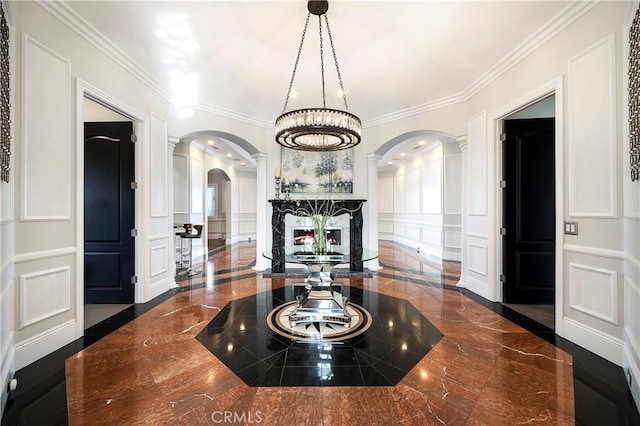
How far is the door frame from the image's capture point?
2.69 meters

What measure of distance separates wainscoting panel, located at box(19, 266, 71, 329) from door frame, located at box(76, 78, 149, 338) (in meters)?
0.12

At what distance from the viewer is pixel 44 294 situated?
2412 millimetres

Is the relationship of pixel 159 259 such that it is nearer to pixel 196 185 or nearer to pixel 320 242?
pixel 320 242

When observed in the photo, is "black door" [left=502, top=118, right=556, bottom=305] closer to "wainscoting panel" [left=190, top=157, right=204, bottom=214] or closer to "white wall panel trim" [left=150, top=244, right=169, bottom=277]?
"white wall panel trim" [left=150, top=244, right=169, bottom=277]

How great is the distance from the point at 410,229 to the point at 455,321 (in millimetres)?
6201

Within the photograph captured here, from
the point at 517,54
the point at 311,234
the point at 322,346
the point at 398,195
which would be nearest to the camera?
the point at 322,346

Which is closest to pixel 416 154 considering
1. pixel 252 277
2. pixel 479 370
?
pixel 252 277

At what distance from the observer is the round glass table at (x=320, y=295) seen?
307 centimetres

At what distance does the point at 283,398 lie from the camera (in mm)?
1817

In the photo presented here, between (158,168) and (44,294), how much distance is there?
6.97 feet

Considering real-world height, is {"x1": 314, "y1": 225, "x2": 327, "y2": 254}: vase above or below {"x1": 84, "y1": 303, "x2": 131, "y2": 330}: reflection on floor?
above

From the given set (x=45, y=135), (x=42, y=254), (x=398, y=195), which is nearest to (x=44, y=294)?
(x=42, y=254)

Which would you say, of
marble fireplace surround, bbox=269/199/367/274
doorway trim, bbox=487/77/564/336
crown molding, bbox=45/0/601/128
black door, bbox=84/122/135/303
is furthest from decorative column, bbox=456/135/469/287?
black door, bbox=84/122/135/303

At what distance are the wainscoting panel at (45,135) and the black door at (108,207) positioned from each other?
1075mm
